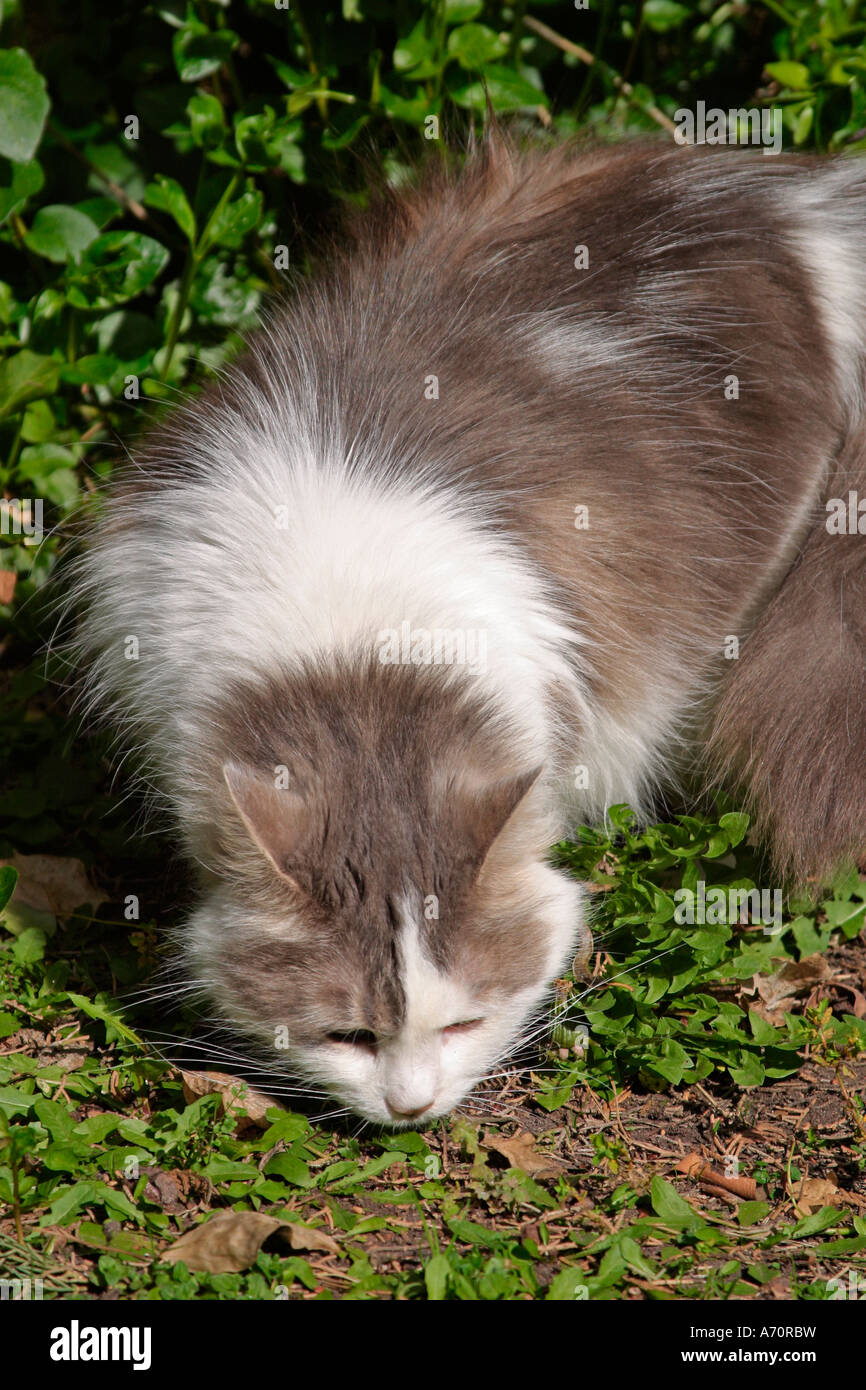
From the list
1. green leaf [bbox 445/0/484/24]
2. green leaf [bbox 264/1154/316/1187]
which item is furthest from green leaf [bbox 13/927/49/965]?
green leaf [bbox 445/0/484/24]

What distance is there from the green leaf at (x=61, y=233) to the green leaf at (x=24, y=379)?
0.34 meters

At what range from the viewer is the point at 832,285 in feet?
12.0

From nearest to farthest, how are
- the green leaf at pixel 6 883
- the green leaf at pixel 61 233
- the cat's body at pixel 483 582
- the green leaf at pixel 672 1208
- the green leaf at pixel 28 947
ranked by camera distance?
the cat's body at pixel 483 582 < the green leaf at pixel 672 1208 < the green leaf at pixel 6 883 < the green leaf at pixel 28 947 < the green leaf at pixel 61 233

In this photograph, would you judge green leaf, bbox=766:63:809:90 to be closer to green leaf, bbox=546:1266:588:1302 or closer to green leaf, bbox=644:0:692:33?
green leaf, bbox=644:0:692:33

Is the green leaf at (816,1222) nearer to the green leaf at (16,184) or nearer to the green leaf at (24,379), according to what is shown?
the green leaf at (24,379)

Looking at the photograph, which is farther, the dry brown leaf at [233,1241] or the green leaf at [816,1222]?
the green leaf at [816,1222]

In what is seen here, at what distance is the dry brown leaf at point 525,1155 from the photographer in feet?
9.78

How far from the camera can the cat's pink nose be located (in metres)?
2.73

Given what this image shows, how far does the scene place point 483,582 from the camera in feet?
9.82

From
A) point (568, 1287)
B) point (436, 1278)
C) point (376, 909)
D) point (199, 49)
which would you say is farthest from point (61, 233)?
point (568, 1287)

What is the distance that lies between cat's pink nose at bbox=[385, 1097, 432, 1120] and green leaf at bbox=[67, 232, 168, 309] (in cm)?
271

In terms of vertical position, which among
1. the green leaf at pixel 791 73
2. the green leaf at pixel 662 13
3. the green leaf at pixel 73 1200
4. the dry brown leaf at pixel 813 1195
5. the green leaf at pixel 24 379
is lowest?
the dry brown leaf at pixel 813 1195

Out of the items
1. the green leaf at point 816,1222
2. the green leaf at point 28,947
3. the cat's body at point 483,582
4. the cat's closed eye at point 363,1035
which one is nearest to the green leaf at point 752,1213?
the green leaf at point 816,1222
